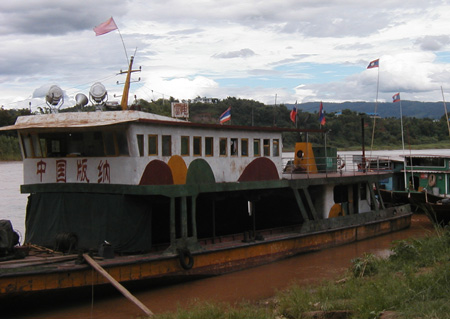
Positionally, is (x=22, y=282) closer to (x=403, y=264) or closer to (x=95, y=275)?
(x=95, y=275)

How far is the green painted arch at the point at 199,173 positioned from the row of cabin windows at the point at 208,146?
0.82ft

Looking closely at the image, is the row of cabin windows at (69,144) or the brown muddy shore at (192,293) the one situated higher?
the row of cabin windows at (69,144)

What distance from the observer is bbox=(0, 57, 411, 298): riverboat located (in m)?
12.6

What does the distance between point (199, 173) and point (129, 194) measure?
2.17 meters

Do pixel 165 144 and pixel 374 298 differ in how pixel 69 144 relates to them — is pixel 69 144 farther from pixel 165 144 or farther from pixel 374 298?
pixel 374 298

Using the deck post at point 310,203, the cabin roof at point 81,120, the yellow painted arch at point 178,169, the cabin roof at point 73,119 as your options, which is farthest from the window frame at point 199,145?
the deck post at point 310,203

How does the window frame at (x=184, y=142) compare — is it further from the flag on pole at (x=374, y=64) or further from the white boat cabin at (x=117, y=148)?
the flag on pole at (x=374, y=64)

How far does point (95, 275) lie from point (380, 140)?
207ft

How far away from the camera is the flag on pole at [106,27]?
14539mm

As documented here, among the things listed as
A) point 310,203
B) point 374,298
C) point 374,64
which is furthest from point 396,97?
point 374,298

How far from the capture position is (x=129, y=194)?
13.4 m

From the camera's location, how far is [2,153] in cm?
5697

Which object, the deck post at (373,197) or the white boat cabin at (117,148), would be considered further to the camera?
the deck post at (373,197)

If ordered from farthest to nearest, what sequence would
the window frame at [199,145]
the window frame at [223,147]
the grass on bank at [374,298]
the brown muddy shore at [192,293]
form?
1. the window frame at [223,147]
2. the window frame at [199,145]
3. the brown muddy shore at [192,293]
4. the grass on bank at [374,298]
